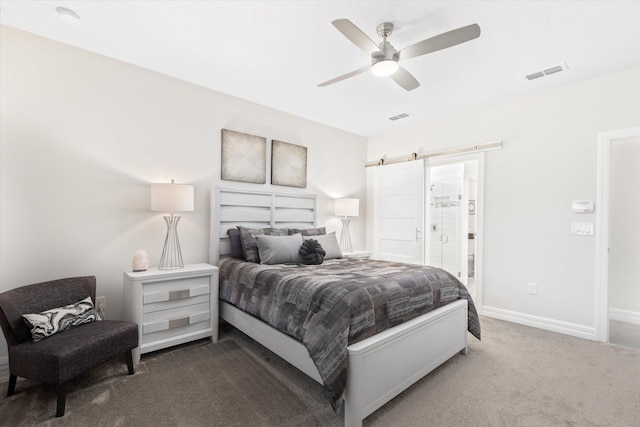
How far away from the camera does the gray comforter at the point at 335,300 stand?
66.4 inches

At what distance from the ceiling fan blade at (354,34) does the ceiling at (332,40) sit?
252 mm

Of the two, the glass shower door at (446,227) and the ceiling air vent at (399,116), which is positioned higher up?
the ceiling air vent at (399,116)

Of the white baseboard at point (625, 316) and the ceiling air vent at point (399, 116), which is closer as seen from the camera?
the white baseboard at point (625, 316)

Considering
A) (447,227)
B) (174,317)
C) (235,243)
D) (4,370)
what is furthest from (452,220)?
(4,370)

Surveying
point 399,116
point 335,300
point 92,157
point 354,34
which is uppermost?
point 399,116

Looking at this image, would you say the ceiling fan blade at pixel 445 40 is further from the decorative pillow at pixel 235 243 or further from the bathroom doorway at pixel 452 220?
the bathroom doorway at pixel 452 220

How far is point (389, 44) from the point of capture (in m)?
2.23

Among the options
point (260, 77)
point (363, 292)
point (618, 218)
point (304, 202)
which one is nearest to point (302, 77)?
point (260, 77)

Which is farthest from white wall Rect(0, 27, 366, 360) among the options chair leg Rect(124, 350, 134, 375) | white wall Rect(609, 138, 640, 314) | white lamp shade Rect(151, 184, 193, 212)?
white wall Rect(609, 138, 640, 314)

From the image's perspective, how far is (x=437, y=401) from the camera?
195cm

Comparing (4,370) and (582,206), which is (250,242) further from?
(582,206)

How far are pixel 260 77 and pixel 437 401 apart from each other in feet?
10.8

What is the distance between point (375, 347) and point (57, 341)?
2.05 m

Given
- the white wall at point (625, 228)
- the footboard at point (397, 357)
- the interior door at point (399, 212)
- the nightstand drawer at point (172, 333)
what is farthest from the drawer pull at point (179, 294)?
the white wall at point (625, 228)
